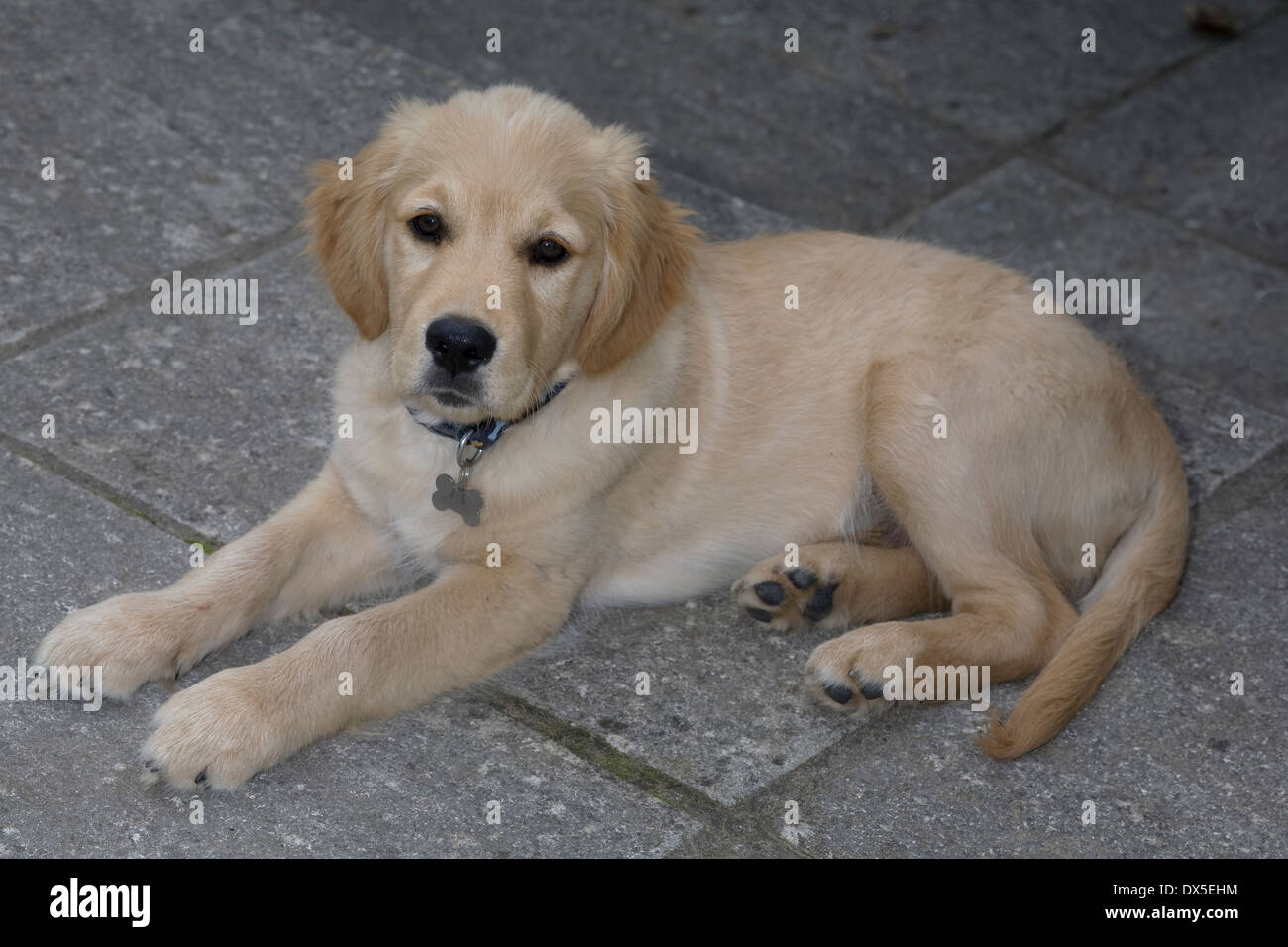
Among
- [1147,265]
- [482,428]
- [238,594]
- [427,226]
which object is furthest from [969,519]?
[1147,265]

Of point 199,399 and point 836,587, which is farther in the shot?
point 199,399

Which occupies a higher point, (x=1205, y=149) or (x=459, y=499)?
(x=1205, y=149)

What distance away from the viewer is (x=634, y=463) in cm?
422

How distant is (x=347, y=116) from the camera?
246 inches

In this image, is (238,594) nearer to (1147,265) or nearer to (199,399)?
→ (199,399)

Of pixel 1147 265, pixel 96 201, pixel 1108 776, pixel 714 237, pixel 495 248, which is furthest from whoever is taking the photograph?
pixel 1147 265

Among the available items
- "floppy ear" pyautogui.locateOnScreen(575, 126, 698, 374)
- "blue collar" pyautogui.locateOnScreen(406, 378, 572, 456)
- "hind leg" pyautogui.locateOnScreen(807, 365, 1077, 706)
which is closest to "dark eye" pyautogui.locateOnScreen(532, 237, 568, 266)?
"floppy ear" pyautogui.locateOnScreen(575, 126, 698, 374)

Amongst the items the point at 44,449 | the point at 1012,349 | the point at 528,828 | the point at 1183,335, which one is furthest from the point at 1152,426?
the point at 44,449

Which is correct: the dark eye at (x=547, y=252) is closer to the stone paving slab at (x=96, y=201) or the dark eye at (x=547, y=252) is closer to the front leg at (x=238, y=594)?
the front leg at (x=238, y=594)

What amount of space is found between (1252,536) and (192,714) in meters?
3.01

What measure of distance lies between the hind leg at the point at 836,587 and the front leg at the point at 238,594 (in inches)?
38.7

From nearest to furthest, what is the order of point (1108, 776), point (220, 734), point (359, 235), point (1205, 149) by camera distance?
point (220, 734) < point (1108, 776) < point (359, 235) < point (1205, 149)

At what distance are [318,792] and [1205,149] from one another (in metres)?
5.00

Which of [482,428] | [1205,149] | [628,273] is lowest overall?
[482,428]
